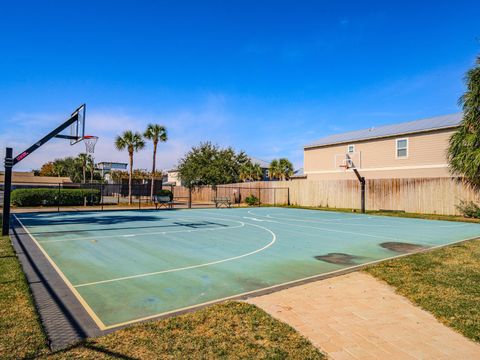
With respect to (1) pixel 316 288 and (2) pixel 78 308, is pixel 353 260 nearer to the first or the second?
(1) pixel 316 288

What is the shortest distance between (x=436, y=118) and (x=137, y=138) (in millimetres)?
25885

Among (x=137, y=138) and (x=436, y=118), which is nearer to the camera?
(x=436, y=118)

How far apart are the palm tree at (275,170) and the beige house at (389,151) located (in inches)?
987

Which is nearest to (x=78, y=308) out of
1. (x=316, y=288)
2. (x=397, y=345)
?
(x=316, y=288)

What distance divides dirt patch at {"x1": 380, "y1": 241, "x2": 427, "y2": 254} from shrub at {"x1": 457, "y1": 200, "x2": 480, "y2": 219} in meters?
11.2

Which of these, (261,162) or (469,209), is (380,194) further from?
(261,162)

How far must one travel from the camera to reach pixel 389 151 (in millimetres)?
25375

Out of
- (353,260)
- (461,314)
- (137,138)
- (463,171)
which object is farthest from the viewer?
(137,138)

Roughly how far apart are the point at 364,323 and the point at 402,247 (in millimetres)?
6336

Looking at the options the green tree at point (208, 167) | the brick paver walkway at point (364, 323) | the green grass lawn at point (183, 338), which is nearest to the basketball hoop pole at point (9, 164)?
the green grass lawn at point (183, 338)

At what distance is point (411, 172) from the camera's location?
23750mm

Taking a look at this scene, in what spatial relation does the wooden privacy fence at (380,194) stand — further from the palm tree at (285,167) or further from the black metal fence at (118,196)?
the palm tree at (285,167)

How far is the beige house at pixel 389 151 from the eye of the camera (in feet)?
73.9

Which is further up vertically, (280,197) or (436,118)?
(436,118)
